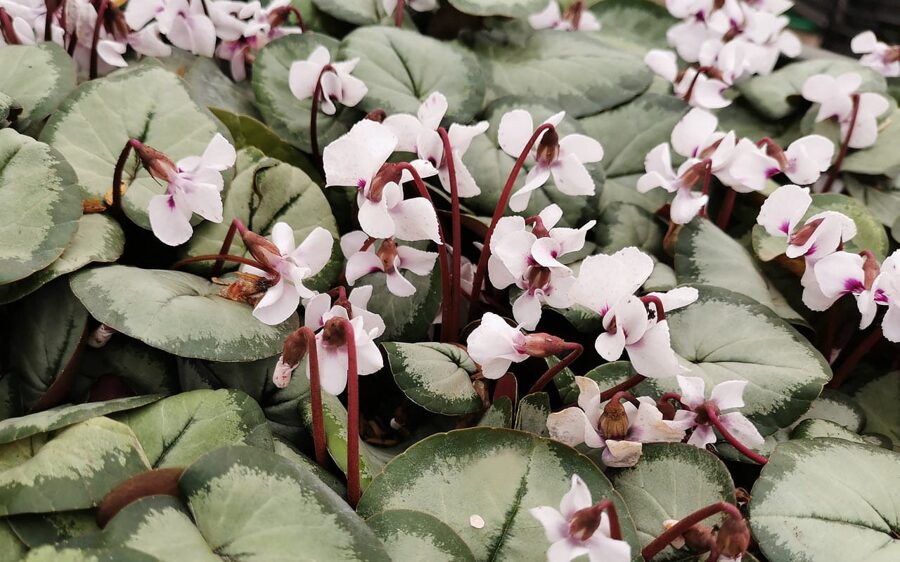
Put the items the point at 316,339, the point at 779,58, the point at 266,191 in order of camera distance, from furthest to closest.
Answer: the point at 779,58
the point at 266,191
the point at 316,339

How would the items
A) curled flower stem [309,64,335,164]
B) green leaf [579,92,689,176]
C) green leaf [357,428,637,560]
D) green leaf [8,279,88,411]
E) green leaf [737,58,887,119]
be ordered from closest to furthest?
1. green leaf [357,428,637,560]
2. green leaf [8,279,88,411]
3. curled flower stem [309,64,335,164]
4. green leaf [579,92,689,176]
5. green leaf [737,58,887,119]

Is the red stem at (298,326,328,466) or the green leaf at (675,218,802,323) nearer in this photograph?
the red stem at (298,326,328,466)

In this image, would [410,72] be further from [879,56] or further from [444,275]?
[879,56]

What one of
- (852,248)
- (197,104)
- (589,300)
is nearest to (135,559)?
(589,300)

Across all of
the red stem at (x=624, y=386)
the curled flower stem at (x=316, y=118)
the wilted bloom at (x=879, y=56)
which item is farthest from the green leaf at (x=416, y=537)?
the wilted bloom at (x=879, y=56)

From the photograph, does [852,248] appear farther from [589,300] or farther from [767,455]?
Result: [589,300]

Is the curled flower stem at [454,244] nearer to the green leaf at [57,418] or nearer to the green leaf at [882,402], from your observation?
the green leaf at [57,418]

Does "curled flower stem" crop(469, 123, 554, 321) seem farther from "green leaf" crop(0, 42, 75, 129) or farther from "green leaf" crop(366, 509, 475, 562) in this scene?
"green leaf" crop(0, 42, 75, 129)

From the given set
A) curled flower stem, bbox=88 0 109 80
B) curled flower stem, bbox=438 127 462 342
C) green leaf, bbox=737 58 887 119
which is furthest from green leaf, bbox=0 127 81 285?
green leaf, bbox=737 58 887 119
